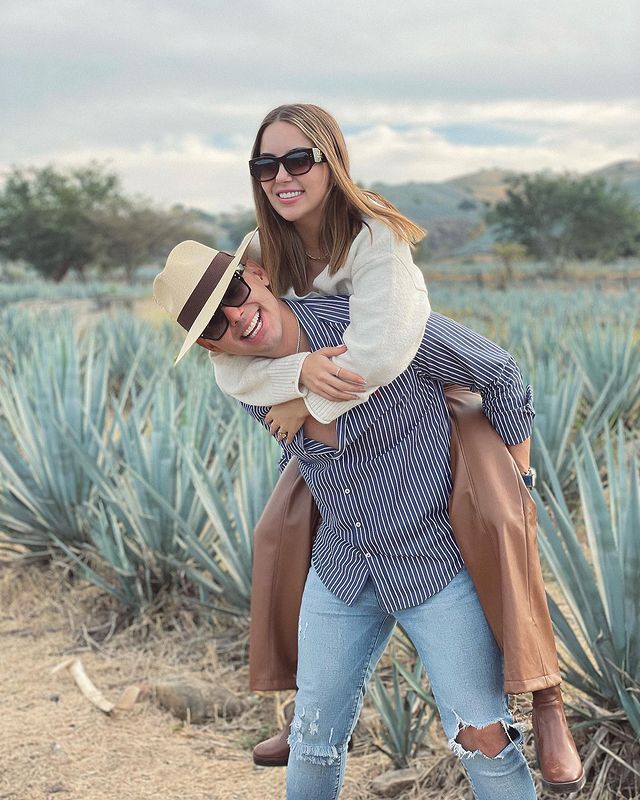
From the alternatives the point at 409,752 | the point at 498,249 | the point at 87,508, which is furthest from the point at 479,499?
the point at 498,249

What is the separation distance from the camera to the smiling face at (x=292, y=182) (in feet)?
5.52

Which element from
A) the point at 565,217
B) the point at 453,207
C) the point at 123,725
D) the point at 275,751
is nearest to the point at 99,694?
the point at 123,725

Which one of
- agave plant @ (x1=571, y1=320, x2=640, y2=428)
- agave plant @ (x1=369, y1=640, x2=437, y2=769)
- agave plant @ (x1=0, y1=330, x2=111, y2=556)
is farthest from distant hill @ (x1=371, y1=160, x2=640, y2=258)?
agave plant @ (x1=369, y1=640, x2=437, y2=769)

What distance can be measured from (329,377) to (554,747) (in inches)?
29.6

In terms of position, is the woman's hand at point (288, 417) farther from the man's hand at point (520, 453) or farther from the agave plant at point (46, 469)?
the agave plant at point (46, 469)

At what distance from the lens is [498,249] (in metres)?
44.2

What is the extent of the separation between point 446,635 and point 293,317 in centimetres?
62

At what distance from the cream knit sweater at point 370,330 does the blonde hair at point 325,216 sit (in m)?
0.02

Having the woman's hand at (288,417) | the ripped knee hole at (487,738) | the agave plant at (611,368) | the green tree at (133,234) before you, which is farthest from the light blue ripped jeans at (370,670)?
the green tree at (133,234)

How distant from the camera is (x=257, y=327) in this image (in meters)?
1.64

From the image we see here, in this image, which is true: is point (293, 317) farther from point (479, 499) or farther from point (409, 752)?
point (409, 752)

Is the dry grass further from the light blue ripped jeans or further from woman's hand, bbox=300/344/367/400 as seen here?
woman's hand, bbox=300/344/367/400

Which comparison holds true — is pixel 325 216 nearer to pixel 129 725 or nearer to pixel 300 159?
pixel 300 159

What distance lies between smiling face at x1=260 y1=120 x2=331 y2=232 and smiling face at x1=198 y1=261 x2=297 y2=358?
5.5 inches
